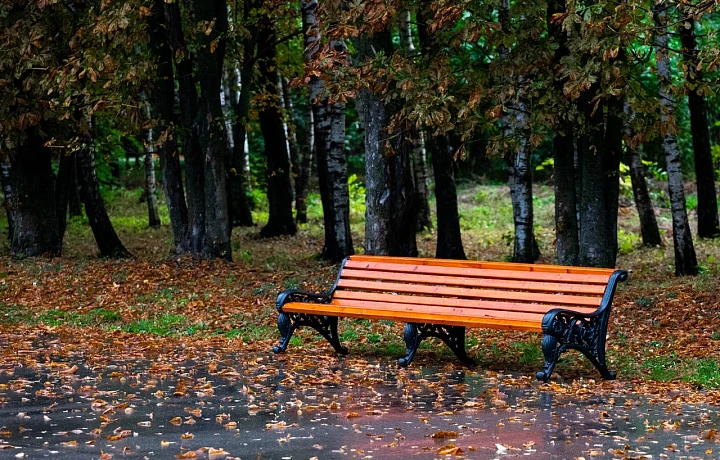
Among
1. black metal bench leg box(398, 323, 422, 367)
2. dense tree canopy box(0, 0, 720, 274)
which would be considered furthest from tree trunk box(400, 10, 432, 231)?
black metal bench leg box(398, 323, 422, 367)

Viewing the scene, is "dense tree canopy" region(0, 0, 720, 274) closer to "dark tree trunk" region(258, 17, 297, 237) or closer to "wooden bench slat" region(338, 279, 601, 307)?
"dark tree trunk" region(258, 17, 297, 237)

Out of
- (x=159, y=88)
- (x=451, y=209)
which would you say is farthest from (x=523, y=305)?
(x=159, y=88)

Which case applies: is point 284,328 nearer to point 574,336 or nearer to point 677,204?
point 574,336

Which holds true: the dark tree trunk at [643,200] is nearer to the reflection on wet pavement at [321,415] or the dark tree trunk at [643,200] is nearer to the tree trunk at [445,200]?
the tree trunk at [445,200]

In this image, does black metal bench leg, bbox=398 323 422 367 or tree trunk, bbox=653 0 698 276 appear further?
tree trunk, bbox=653 0 698 276

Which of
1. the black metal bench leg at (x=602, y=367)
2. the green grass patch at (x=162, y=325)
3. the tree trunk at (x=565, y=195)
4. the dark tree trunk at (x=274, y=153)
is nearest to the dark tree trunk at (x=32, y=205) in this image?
the dark tree trunk at (x=274, y=153)

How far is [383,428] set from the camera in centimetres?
643

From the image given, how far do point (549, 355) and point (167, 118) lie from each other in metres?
10.5

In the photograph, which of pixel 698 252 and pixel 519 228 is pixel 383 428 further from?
pixel 698 252

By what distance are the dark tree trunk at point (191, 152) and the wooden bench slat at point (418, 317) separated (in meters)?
7.01

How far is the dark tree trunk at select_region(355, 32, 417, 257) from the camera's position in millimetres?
13383

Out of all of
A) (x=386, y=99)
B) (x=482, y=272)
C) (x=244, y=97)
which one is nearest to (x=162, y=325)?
(x=386, y=99)

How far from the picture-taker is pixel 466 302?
30.9 feet

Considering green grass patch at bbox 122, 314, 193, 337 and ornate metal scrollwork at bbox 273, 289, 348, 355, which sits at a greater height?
ornate metal scrollwork at bbox 273, 289, 348, 355
